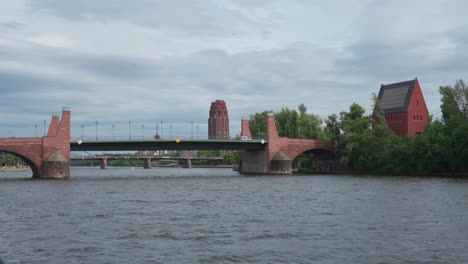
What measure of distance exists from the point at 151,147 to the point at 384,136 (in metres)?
51.6

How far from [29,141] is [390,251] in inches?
3216

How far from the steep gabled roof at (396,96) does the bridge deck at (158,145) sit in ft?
129

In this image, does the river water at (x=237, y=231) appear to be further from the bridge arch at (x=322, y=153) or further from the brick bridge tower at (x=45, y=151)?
the bridge arch at (x=322, y=153)

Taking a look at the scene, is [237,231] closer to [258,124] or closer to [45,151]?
[45,151]

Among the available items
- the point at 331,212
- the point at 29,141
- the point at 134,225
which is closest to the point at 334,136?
the point at 29,141

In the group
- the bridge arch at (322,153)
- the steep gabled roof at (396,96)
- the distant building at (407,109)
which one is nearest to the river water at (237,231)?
the bridge arch at (322,153)

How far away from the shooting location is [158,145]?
346 ft

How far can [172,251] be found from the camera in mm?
23391

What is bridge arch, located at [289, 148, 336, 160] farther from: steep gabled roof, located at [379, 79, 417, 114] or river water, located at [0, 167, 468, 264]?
river water, located at [0, 167, 468, 264]

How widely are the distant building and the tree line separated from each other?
6167 mm

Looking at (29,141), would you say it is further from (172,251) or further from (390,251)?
(390,251)

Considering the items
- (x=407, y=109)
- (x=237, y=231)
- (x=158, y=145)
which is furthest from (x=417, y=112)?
(x=237, y=231)

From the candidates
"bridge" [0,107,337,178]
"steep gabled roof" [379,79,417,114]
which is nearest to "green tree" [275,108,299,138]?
"bridge" [0,107,337,178]

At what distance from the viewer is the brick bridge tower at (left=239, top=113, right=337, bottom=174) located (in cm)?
11575
